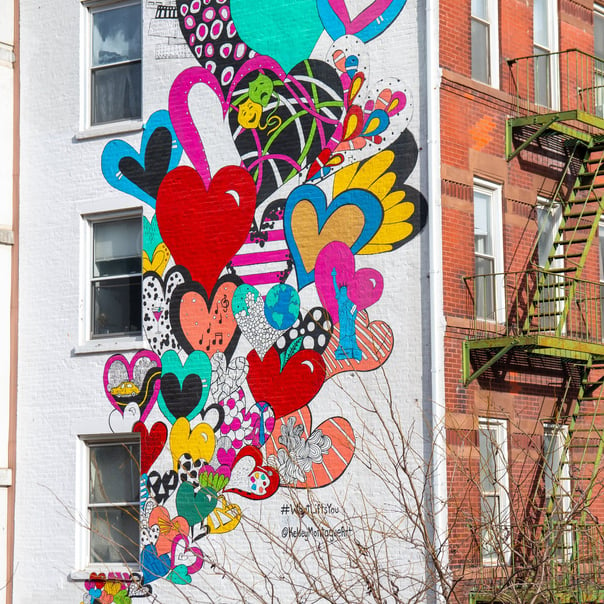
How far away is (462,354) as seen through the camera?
1622cm

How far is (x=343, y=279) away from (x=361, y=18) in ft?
12.9

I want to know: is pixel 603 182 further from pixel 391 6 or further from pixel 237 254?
pixel 237 254

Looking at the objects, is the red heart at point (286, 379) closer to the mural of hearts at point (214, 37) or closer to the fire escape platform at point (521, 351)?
the fire escape platform at point (521, 351)

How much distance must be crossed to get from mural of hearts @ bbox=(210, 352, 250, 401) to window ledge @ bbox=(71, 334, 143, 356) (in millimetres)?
1534

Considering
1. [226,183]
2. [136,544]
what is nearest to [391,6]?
[226,183]

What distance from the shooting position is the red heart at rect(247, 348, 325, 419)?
55.1 ft

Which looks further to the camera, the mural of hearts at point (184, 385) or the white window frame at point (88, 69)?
the white window frame at point (88, 69)

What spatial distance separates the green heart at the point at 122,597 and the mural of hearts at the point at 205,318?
12.9 ft

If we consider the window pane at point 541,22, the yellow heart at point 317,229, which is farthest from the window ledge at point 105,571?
the window pane at point 541,22

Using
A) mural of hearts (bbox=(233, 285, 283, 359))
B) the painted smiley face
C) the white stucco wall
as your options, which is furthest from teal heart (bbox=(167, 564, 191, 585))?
the painted smiley face

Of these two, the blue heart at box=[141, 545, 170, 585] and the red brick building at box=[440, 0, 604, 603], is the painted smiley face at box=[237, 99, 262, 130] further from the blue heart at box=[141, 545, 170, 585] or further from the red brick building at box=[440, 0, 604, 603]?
the blue heart at box=[141, 545, 170, 585]

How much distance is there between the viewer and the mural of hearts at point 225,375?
17.5 m

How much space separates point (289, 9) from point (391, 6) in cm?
178

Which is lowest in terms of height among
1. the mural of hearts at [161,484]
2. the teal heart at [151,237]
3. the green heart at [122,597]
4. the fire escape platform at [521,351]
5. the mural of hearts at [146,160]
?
the green heart at [122,597]
